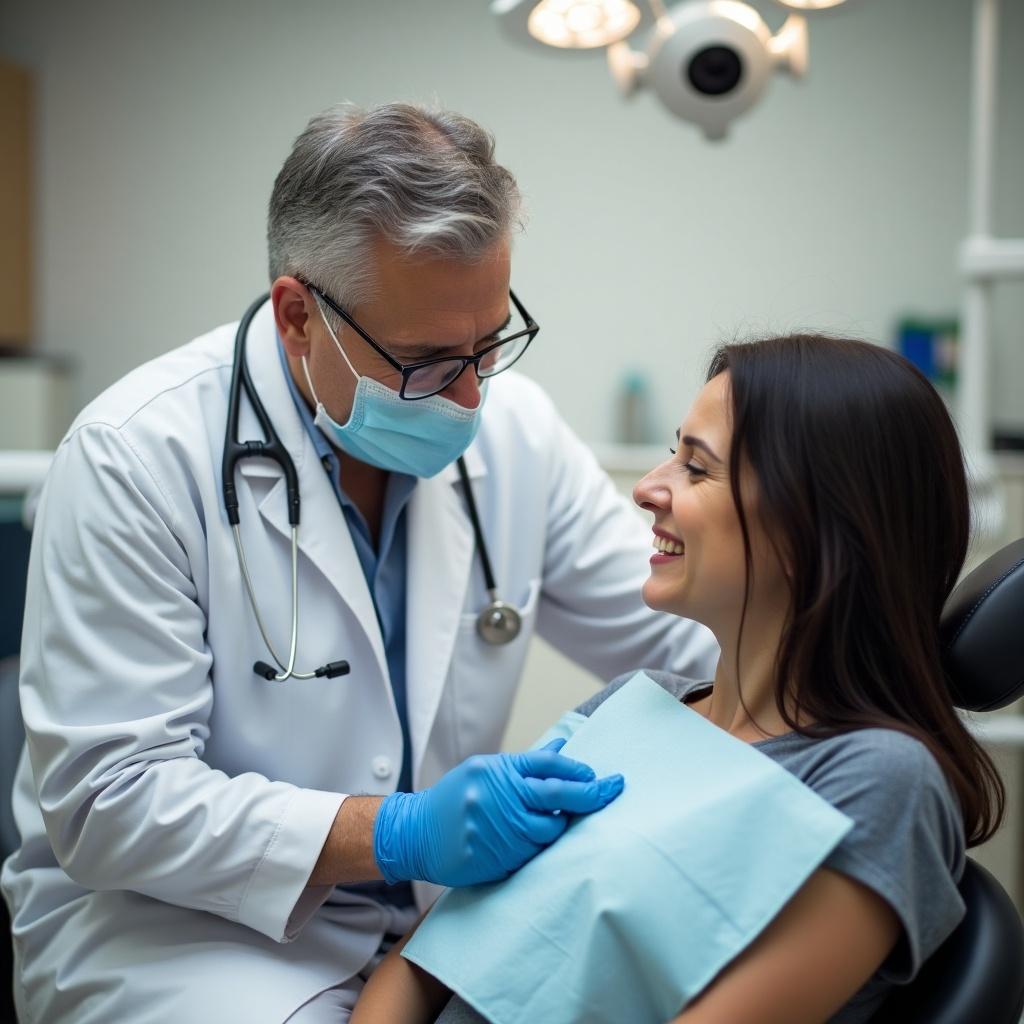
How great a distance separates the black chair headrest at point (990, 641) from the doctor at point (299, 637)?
35 centimetres

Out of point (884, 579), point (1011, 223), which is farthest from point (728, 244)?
point (884, 579)

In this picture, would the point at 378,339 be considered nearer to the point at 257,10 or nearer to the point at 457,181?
the point at 457,181

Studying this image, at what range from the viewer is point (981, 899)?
39.6 inches

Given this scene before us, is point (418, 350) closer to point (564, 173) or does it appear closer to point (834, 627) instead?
point (834, 627)

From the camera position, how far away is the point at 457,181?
1.28 m

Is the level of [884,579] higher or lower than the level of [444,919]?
higher

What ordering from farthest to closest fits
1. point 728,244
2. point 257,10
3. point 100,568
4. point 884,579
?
point 257,10, point 728,244, point 100,568, point 884,579

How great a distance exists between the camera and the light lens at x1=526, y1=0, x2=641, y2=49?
1.79m

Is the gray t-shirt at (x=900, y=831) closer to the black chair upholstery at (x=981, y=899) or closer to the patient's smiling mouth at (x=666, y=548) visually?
the black chair upholstery at (x=981, y=899)

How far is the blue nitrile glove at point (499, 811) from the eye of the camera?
3.40 feet

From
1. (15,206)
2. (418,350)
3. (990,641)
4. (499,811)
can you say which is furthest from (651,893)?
(15,206)

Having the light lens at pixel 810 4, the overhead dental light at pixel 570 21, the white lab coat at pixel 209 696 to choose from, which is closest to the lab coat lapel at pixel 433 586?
the white lab coat at pixel 209 696

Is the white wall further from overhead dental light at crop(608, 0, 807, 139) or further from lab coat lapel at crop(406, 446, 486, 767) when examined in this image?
lab coat lapel at crop(406, 446, 486, 767)

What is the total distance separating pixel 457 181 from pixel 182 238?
9.51 ft
